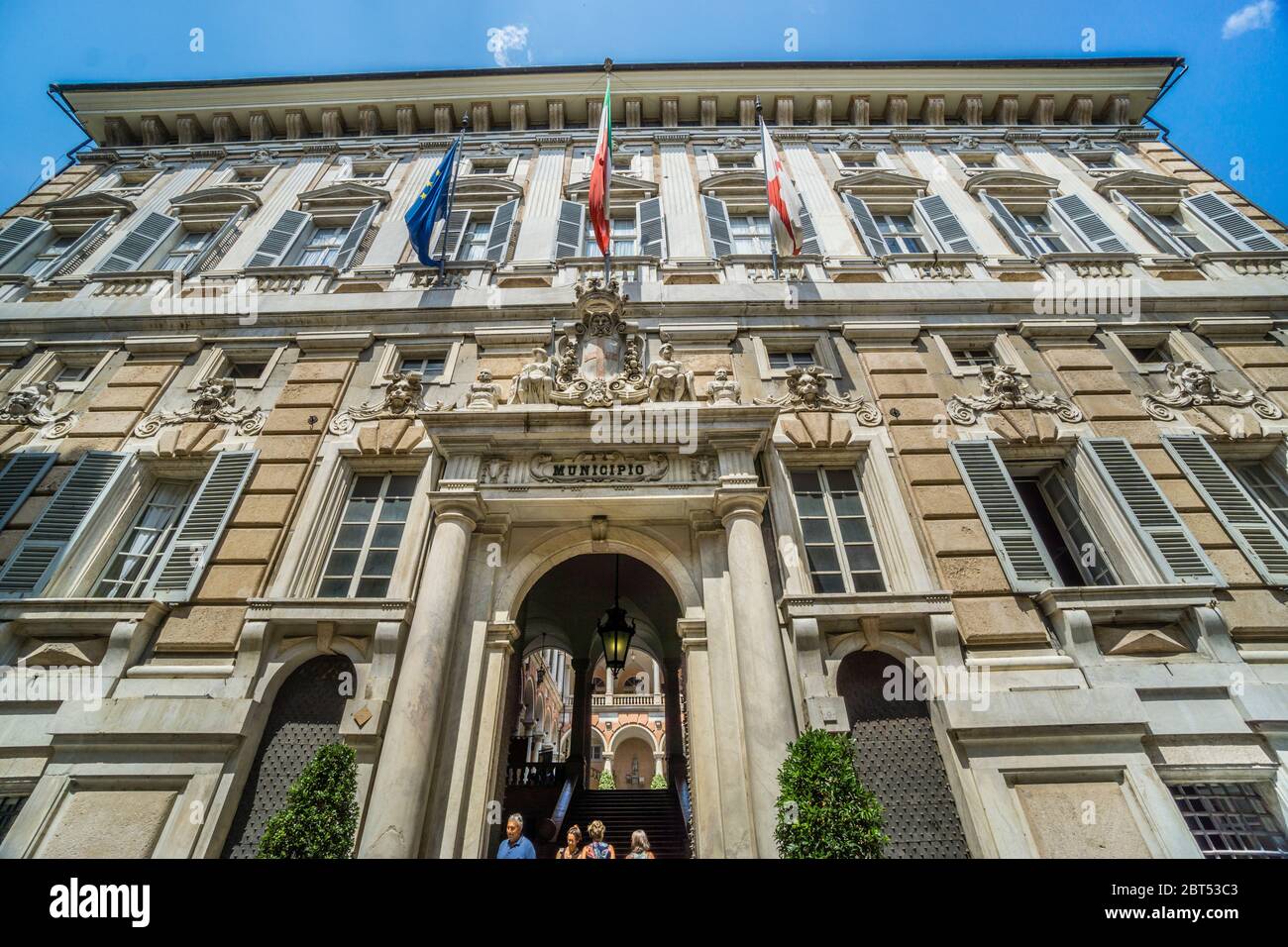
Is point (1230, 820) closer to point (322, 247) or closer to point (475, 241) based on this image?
point (475, 241)

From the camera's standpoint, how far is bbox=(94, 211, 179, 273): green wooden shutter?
1374 cm

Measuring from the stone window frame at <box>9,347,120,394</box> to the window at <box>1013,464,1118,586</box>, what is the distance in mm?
17802

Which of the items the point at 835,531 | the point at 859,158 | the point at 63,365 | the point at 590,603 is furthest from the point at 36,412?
the point at 859,158

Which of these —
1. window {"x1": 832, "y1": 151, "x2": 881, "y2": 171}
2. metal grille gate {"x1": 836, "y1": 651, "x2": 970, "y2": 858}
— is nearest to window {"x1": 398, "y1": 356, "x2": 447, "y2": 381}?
metal grille gate {"x1": 836, "y1": 651, "x2": 970, "y2": 858}

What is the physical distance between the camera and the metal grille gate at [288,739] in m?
7.38

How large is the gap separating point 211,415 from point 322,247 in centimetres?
616

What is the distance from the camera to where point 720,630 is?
28.1ft

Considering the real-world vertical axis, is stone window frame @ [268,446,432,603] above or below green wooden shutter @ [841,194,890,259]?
below

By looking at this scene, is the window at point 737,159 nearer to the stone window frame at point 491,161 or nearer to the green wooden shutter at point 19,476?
the stone window frame at point 491,161

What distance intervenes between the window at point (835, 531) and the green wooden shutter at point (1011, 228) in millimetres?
8285

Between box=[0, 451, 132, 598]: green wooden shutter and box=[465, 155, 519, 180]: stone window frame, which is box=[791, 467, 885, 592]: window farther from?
box=[465, 155, 519, 180]: stone window frame

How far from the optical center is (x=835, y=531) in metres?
9.64
